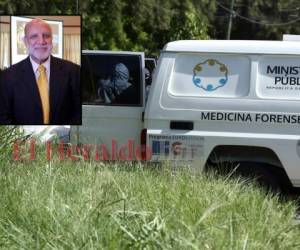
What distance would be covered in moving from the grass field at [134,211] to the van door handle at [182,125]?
3.51ft

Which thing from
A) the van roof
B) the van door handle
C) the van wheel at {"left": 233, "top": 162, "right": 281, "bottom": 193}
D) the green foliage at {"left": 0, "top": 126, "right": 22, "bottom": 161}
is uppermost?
the van roof

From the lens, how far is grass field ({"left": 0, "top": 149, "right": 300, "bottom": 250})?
4277mm

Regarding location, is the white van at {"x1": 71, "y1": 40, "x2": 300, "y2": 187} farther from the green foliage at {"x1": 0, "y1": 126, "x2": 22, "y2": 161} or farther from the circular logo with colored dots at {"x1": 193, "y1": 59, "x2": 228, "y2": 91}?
the green foliage at {"x1": 0, "y1": 126, "x2": 22, "y2": 161}

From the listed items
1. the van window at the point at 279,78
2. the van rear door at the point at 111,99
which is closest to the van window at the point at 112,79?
the van rear door at the point at 111,99

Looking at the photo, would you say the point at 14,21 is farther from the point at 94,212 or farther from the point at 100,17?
the point at 100,17

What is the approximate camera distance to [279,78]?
23.8 feet

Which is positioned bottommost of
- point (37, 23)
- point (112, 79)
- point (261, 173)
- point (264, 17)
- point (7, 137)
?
point (261, 173)

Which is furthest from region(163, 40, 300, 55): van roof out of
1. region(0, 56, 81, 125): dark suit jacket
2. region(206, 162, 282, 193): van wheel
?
region(0, 56, 81, 125): dark suit jacket

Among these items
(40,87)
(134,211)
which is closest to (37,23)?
(40,87)

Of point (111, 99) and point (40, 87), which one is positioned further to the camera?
point (111, 99)

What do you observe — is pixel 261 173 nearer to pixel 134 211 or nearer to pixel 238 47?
pixel 238 47

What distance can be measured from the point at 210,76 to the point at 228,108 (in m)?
0.40

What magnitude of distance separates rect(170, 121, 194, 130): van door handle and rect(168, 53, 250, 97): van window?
0.30 m

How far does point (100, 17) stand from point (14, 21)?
13.8 meters
